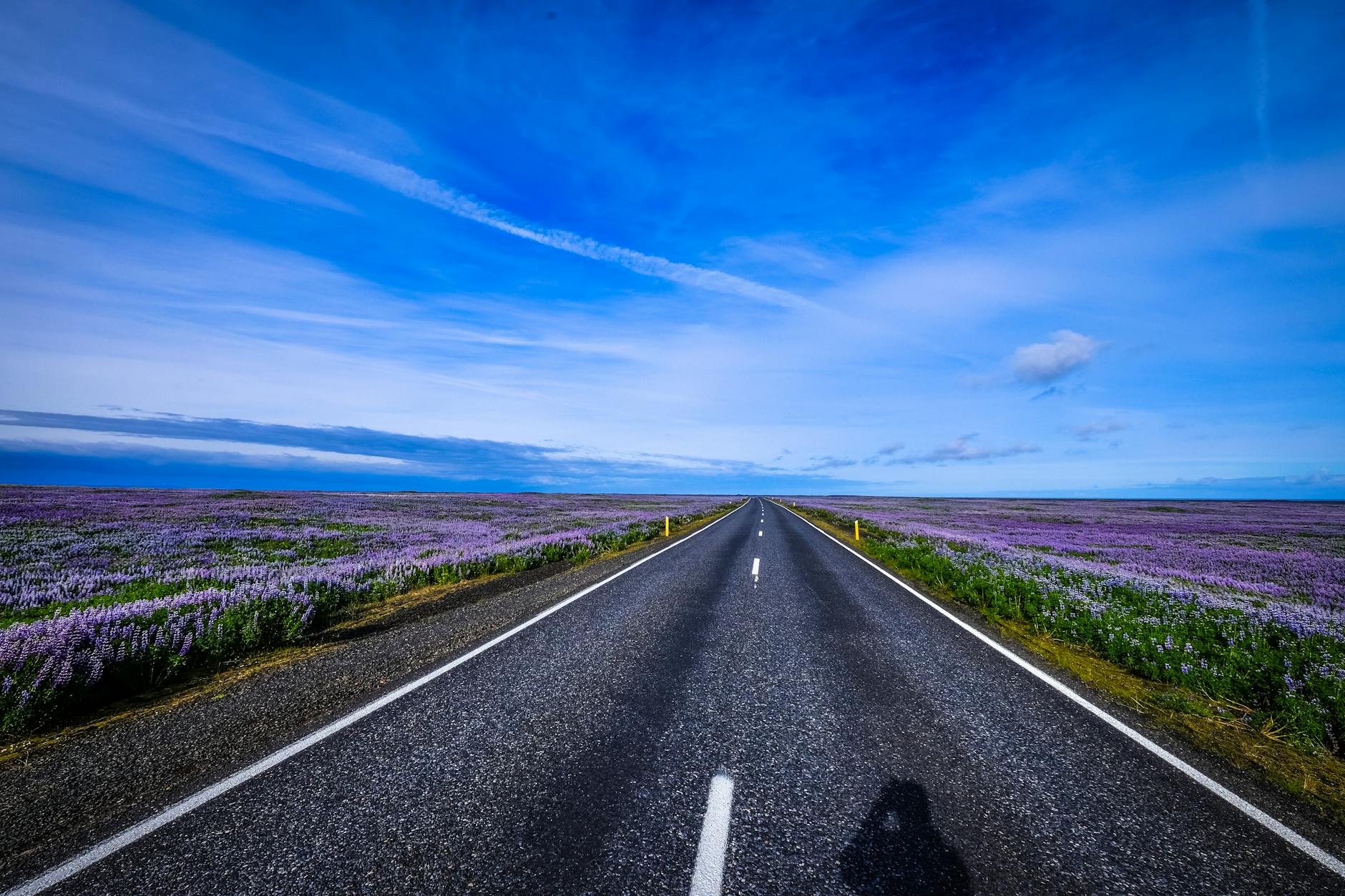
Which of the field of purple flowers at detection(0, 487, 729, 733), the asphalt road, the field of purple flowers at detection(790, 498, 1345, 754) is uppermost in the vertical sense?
the field of purple flowers at detection(790, 498, 1345, 754)

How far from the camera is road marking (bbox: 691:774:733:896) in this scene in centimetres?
277

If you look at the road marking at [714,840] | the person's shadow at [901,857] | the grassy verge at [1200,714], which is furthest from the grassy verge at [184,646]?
the grassy verge at [1200,714]

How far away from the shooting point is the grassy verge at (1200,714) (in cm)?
416

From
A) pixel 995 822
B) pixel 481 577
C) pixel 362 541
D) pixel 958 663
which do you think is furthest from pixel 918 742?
pixel 362 541

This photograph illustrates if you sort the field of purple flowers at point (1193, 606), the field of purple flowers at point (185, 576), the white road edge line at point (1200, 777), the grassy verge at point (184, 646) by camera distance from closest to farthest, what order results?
1. the white road edge line at point (1200, 777)
2. the grassy verge at point (184, 646)
3. the field of purple flowers at point (185, 576)
4. the field of purple flowers at point (1193, 606)

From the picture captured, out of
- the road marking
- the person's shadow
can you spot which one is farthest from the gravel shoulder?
the person's shadow

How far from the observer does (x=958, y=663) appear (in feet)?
Answer: 21.8

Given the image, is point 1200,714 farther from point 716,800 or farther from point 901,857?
point 716,800

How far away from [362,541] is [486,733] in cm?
1711

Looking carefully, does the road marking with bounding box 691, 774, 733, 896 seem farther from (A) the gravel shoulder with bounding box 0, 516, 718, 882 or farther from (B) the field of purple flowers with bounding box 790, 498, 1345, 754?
(B) the field of purple flowers with bounding box 790, 498, 1345, 754

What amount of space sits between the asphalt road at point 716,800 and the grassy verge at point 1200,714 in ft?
2.64

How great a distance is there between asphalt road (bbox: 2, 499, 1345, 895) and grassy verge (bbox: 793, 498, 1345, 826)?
2.64ft

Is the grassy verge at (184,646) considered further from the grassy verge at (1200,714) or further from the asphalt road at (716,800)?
the grassy verge at (1200,714)

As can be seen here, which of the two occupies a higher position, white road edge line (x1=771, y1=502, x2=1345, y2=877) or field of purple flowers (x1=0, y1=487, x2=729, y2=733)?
white road edge line (x1=771, y1=502, x2=1345, y2=877)
